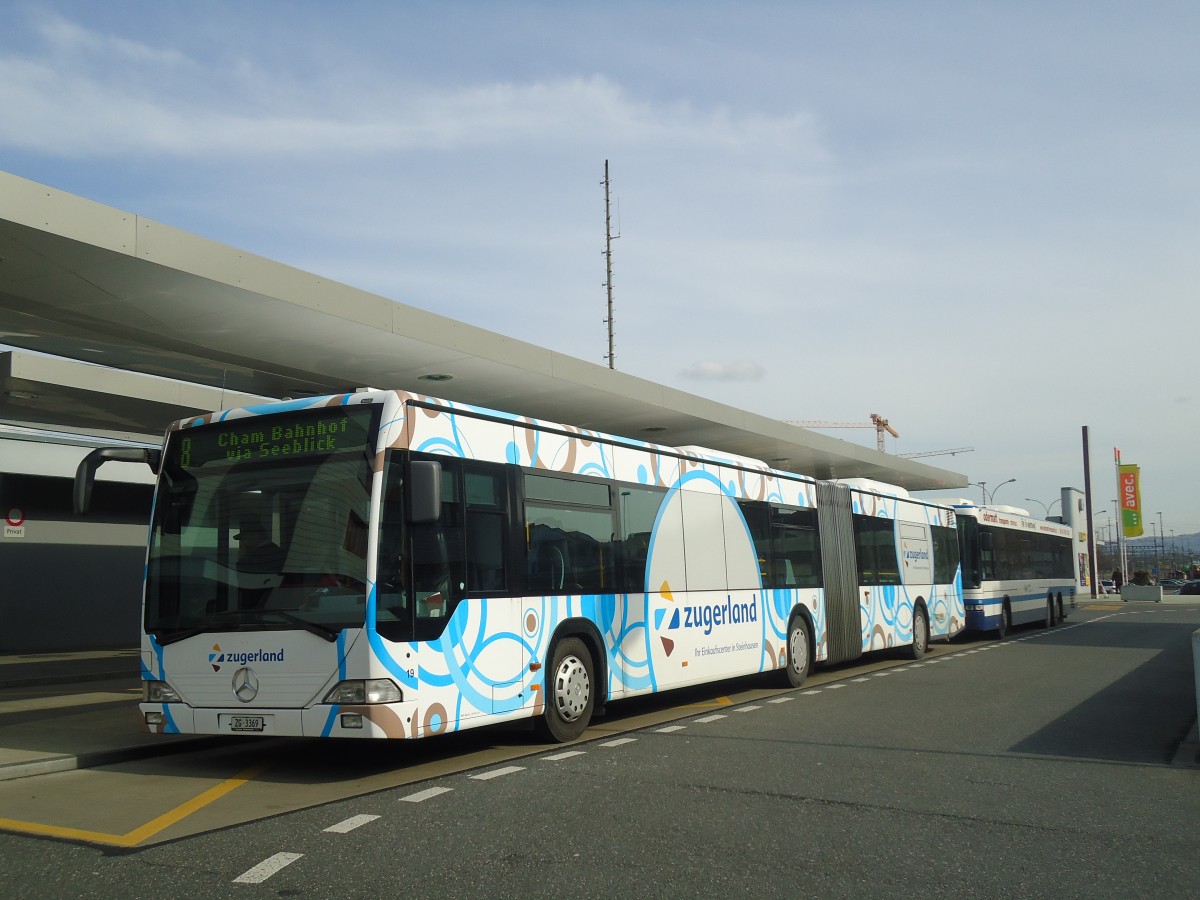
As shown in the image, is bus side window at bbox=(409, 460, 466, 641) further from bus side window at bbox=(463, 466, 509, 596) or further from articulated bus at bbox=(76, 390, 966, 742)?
bus side window at bbox=(463, 466, 509, 596)

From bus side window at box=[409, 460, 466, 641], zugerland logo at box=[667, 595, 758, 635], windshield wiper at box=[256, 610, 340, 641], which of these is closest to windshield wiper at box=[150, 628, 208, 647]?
windshield wiper at box=[256, 610, 340, 641]

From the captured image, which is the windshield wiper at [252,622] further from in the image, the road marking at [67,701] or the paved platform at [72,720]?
the road marking at [67,701]

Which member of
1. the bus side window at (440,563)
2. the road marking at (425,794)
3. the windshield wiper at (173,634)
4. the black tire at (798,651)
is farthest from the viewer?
the black tire at (798,651)

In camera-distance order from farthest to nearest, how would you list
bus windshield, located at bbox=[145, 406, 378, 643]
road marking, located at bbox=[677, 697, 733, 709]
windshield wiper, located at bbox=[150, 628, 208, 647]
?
road marking, located at bbox=[677, 697, 733, 709]
windshield wiper, located at bbox=[150, 628, 208, 647]
bus windshield, located at bbox=[145, 406, 378, 643]

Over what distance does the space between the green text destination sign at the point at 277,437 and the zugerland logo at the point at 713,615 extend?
5108mm

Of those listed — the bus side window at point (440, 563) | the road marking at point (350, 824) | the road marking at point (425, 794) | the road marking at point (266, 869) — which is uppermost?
the bus side window at point (440, 563)

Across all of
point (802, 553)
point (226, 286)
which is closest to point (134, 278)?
point (226, 286)

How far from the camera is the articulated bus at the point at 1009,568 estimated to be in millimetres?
25250

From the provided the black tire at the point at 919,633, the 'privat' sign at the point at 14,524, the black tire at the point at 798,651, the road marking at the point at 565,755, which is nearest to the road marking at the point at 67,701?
the road marking at the point at 565,755

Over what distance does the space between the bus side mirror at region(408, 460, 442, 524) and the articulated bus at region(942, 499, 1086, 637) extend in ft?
61.2

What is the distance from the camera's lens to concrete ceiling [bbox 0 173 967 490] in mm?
11000

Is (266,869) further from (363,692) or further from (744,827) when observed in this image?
(744,827)

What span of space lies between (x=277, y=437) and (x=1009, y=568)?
22966 mm

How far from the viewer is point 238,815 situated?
Answer: 723 cm
